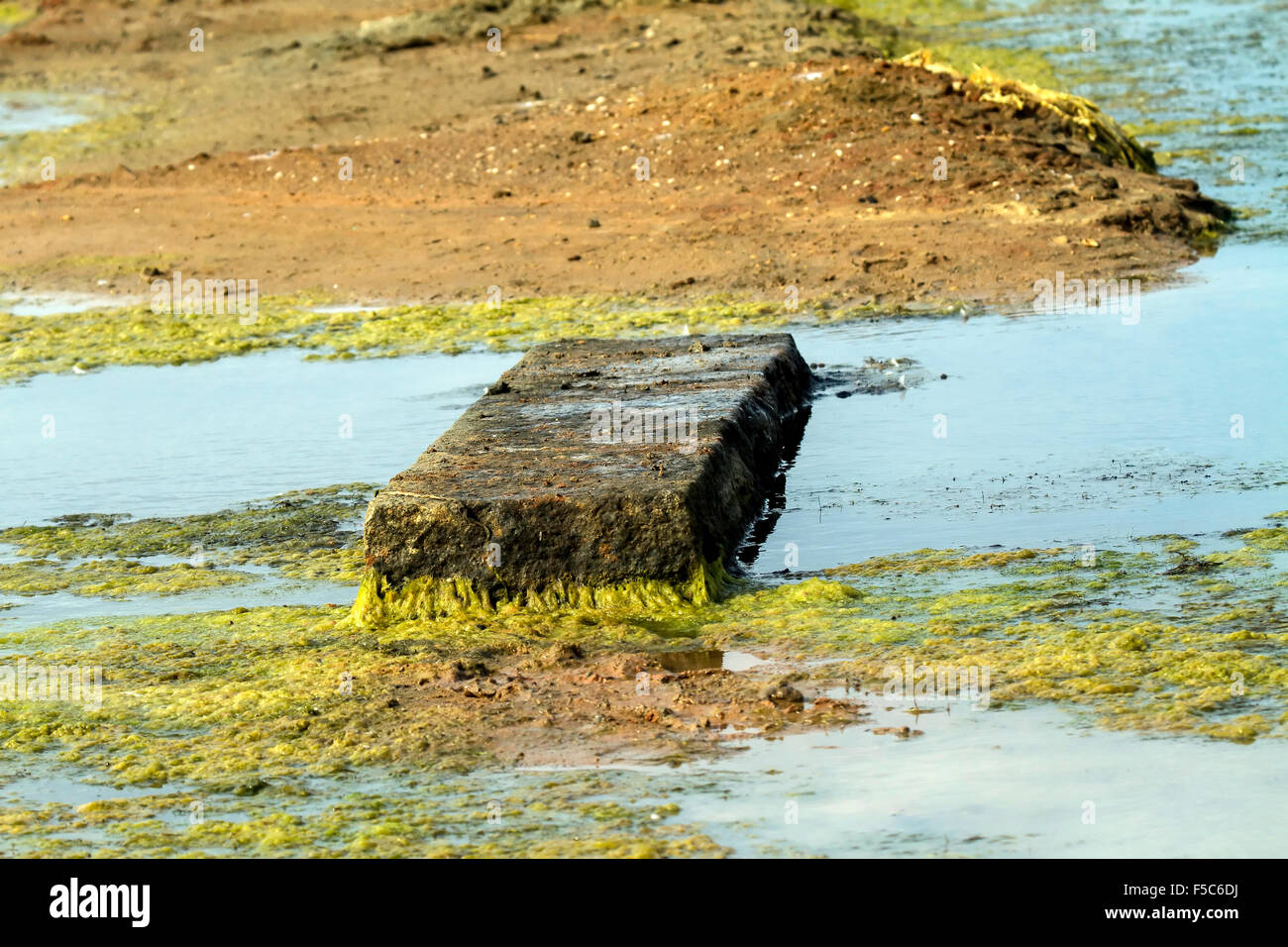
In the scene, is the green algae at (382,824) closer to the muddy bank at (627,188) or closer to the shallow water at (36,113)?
the muddy bank at (627,188)

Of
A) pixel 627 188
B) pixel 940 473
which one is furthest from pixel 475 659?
pixel 627 188

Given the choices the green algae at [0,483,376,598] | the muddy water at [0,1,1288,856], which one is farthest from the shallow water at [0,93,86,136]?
the green algae at [0,483,376,598]

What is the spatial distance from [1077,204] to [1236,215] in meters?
1.63

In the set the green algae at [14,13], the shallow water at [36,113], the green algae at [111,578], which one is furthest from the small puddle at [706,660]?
the green algae at [14,13]

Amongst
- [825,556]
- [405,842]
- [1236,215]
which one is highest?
[1236,215]

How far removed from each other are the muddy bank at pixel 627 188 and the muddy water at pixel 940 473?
1.16m

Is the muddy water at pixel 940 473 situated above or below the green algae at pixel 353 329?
below

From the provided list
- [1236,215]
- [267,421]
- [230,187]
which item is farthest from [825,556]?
[230,187]

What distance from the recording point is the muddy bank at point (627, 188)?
43.3 ft

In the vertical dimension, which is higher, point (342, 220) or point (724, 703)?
point (342, 220)

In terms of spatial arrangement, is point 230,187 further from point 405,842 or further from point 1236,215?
point 405,842

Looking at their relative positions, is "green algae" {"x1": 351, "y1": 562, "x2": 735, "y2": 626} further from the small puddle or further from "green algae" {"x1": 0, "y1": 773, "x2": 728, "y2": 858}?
"green algae" {"x1": 0, "y1": 773, "x2": 728, "y2": 858}

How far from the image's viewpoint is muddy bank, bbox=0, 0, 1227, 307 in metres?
13.2

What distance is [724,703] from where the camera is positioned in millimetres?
5613
